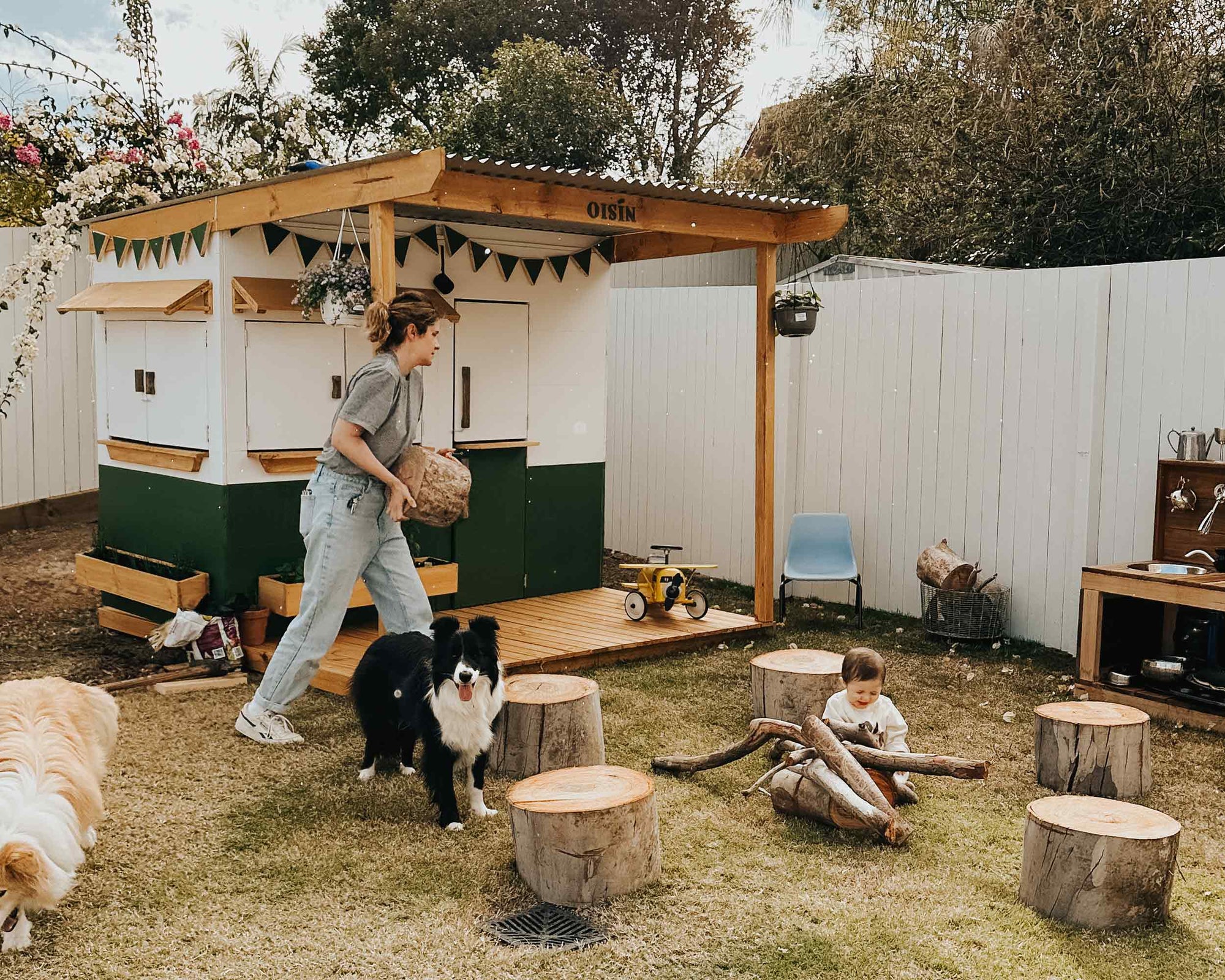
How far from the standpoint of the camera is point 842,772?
4.10m

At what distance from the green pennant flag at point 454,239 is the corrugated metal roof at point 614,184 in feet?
2.50

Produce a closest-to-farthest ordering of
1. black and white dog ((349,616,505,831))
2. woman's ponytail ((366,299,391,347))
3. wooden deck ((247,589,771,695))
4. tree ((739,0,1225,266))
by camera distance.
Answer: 1. black and white dog ((349,616,505,831))
2. woman's ponytail ((366,299,391,347))
3. wooden deck ((247,589,771,695))
4. tree ((739,0,1225,266))

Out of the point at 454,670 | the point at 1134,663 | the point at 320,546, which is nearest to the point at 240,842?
the point at 454,670

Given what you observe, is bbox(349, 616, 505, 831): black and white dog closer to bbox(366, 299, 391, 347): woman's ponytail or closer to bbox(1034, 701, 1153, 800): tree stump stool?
bbox(366, 299, 391, 347): woman's ponytail

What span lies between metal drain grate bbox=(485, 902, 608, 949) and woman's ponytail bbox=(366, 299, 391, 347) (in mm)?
2379

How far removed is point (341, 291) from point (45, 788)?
3235 millimetres

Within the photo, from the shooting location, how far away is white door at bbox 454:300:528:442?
7293mm

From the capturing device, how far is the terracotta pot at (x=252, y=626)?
6332mm

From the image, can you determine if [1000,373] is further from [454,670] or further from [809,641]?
[454,670]

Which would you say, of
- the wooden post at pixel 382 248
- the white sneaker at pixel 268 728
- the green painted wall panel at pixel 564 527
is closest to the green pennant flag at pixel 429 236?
the wooden post at pixel 382 248

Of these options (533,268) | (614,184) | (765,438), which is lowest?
(765,438)

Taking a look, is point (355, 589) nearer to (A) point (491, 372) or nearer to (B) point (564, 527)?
(A) point (491, 372)

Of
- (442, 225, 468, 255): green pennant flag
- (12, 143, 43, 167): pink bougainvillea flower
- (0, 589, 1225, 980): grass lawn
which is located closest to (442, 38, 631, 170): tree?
(12, 143, 43, 167): pink bougainvillea flower

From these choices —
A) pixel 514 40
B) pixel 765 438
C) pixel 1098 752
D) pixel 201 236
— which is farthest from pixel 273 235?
pixel 514 40
